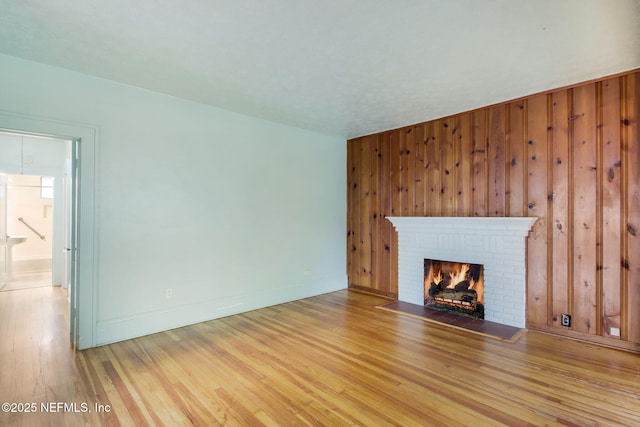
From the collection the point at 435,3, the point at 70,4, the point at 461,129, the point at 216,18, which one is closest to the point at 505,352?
the point at 461,129

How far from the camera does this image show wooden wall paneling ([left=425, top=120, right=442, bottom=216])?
4.45 meters

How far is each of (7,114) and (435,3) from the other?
359 cm

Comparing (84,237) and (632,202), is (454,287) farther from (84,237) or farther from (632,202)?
(84,237)

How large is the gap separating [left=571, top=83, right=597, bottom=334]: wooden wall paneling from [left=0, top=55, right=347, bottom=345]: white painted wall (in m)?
3.39

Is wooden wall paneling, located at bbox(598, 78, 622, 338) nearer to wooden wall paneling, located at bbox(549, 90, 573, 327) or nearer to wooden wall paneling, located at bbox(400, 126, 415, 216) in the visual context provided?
wooden wall paneling, located at bbox(549, 90, 573, 327)

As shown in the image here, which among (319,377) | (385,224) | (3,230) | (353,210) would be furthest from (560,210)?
(3,230)

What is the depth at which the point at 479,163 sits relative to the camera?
404 cm

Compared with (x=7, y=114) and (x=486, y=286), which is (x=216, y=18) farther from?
(x=486, y=286)

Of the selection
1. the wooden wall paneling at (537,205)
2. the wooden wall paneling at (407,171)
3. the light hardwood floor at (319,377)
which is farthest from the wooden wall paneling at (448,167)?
the light hardwood floor at (319,377)

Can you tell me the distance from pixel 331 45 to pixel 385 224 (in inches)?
127

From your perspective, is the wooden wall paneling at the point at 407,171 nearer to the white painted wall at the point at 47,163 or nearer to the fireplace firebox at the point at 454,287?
the fireplace firebox at the point at 454,287

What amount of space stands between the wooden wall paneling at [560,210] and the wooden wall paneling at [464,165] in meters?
0.89

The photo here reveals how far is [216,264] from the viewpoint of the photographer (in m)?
3.99

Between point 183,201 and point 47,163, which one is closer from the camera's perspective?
point 183,201
